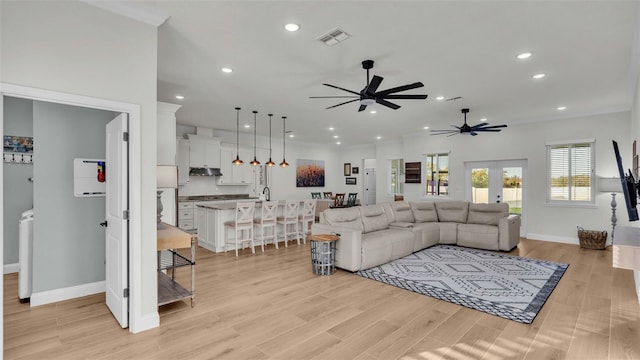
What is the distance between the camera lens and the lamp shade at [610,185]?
5.62 m

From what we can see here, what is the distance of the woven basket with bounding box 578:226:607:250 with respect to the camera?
5.96 metres

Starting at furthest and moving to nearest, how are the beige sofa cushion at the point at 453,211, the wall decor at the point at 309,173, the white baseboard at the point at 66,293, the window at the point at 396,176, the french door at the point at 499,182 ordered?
the wall decor at the point at 309,173 → the window at the point at 396,176 → the french door at the point at 499,182 → the beige sofa cushion at the point at 453,211 → the white baseboard at the point at 66,293

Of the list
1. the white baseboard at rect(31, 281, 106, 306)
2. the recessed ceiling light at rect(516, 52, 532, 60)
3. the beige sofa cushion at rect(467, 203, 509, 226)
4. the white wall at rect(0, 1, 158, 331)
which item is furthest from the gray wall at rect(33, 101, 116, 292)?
the beige sofa cushion at rect(467, 203, 509, 226)

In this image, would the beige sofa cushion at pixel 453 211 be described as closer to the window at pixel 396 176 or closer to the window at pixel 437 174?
the window at pixel 437 174

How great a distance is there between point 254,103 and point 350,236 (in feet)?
10.5

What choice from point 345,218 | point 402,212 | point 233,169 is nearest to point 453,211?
point 402,212

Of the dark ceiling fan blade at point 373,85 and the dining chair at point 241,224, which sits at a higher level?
the dark ceiling fan blade at point 373,85

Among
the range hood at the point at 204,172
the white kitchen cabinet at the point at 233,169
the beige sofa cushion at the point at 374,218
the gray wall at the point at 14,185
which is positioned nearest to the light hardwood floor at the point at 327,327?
the gray wall at the point at 14,185

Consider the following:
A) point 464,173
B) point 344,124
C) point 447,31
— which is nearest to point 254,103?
point 344,124

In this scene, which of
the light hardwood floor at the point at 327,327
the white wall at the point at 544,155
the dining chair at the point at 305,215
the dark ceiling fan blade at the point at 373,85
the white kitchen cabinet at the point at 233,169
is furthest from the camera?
the white kitchen cabinet at the point at 233,169

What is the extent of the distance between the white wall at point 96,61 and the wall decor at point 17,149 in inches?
124

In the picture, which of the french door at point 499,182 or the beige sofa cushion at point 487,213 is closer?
the beige sofa cushion at point 487,213

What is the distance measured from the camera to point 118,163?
9.27 ft

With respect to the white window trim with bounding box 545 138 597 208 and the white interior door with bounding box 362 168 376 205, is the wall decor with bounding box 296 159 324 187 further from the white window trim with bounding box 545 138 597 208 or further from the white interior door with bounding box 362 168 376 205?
the white window trim with bounding box 545 138 597 208
